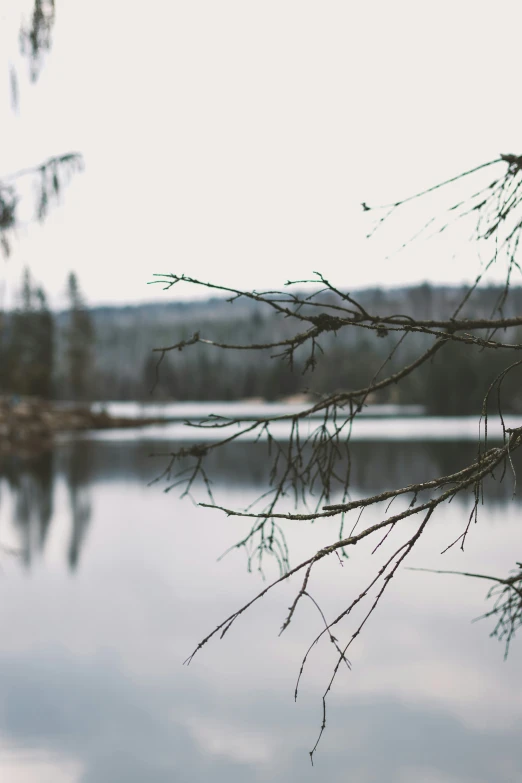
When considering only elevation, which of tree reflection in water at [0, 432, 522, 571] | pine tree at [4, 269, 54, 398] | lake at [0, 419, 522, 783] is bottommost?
tree reflection in water at [0, 432, 522, 571]

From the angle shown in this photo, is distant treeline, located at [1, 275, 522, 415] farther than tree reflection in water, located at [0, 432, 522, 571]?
Yes

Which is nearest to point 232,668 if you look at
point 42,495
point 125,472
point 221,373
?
point 42,495

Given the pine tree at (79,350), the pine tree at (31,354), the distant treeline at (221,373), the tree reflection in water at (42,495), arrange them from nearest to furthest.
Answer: the tree reflection in water at (42,495), the pine tree at (31,354), the distant treeline at (221,373), the pine tree at (79,350)

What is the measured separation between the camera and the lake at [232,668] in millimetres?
6004

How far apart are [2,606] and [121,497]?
10370 millimetres

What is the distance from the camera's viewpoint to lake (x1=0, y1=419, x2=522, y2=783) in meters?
6.00

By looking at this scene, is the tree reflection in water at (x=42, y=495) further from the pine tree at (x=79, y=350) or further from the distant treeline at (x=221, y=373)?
the pine tree at (x=79, y=350)

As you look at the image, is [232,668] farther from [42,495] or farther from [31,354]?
[31,354]

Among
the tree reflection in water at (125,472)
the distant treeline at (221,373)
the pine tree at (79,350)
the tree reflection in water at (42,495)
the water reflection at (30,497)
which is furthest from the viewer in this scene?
the pine tree at (79,350)

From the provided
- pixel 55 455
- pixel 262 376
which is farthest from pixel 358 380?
pixel 55 455

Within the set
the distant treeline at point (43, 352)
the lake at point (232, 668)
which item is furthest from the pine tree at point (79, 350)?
the lake at point (232, 668)

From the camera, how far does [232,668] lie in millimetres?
8078

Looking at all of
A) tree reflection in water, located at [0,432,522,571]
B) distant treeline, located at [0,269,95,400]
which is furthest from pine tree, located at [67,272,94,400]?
tree reflection in water, located at [0,432,522,571]

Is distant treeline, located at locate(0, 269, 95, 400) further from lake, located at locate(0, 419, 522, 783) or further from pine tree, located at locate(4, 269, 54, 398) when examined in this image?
lake, located at locate(0, 419, 522, 783)
